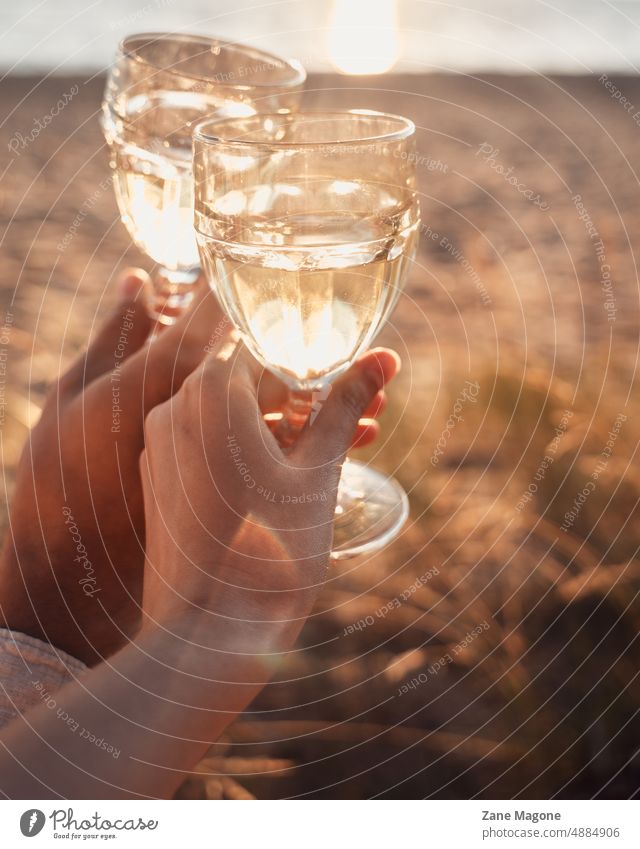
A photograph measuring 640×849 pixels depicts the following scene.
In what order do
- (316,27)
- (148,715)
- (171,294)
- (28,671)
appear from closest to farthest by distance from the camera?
1. (148,715)
2. (28,671)
3. (171,294)
4. (316,27)

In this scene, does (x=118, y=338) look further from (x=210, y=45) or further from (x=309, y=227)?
(x=309, y=227)

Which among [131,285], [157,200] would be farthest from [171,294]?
[157,200]

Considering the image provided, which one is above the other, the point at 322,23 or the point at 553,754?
the point at 322,23

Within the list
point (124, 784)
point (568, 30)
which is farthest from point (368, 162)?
point (568, 30)

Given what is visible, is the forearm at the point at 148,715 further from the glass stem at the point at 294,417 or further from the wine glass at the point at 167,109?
the wine glass at the point at 167,109

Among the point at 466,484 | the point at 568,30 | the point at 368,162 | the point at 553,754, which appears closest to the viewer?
the point at 368,162

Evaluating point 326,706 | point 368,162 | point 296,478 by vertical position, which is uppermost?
point 368,162
